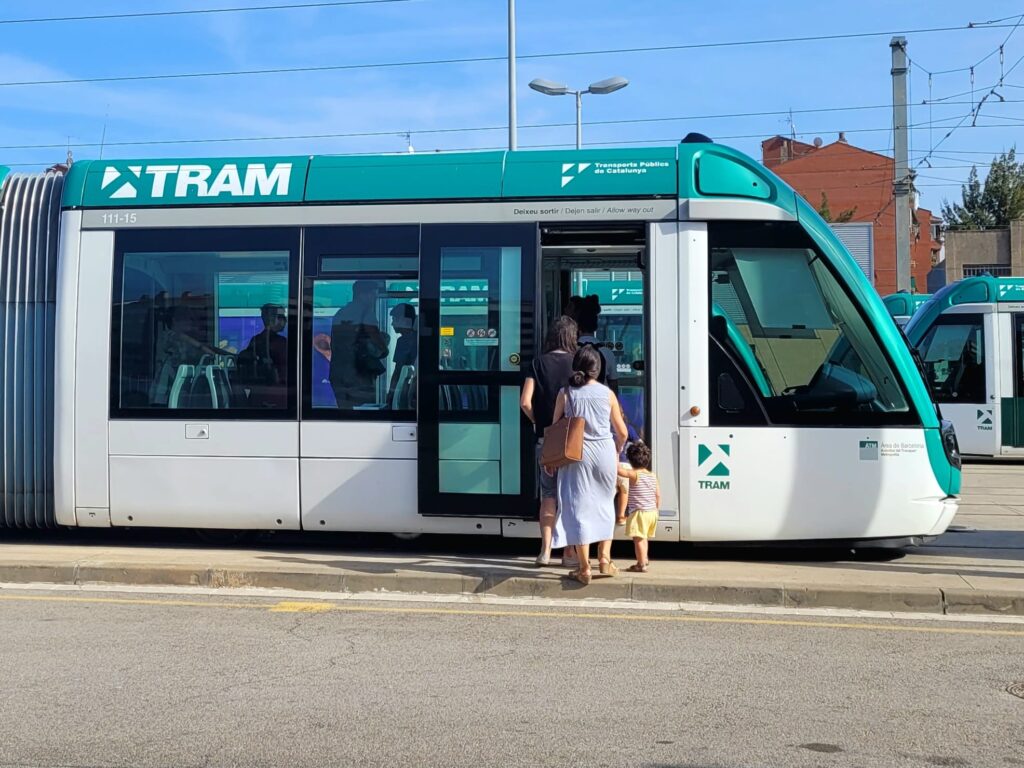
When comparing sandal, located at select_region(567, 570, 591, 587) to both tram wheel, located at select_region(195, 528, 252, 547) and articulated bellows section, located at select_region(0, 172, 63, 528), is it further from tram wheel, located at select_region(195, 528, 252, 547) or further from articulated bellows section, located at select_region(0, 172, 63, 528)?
articulated bellows section, located at select_region(0, 172, 63, 528)

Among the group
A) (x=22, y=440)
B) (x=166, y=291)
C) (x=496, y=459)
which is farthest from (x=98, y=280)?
(x=496, y=459)

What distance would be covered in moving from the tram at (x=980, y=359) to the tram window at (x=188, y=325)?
38.9 ft

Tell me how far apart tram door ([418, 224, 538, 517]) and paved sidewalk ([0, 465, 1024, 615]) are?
0.56 metres

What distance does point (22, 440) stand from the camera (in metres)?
9.19

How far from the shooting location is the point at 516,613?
24.0 ft

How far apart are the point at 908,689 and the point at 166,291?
6.32 metres

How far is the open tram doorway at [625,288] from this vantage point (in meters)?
8.50

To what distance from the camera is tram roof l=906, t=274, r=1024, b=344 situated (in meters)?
17.3

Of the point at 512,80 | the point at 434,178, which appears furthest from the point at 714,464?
the point at 512,80

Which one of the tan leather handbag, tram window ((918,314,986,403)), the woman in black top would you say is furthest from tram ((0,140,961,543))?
tram window ((918,314,986,403))

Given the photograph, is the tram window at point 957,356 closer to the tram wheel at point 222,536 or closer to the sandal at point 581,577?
the sandal at point 581,577

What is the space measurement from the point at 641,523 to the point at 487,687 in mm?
2589

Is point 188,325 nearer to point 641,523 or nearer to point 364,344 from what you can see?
point 364,344

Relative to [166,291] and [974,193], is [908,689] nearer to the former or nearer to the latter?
[166,291]
